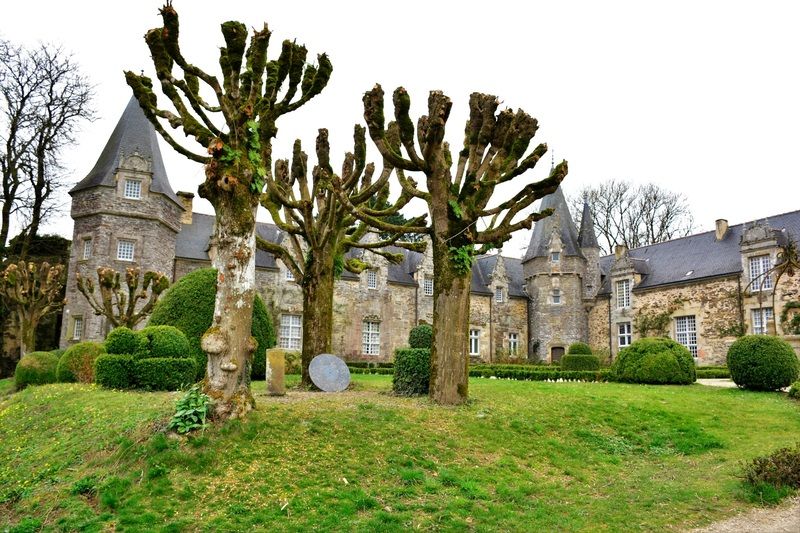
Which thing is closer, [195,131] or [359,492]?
[359,492]

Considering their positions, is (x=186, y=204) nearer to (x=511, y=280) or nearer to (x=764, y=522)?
(x=511, y=280)

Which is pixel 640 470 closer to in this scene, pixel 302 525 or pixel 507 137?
pixel 302 525

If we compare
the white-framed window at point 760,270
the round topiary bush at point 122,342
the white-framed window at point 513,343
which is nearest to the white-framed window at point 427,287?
the white-framed window at point 513,343

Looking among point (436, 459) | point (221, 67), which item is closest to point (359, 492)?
point (436, 459)

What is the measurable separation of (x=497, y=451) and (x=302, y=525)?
3.73 metres

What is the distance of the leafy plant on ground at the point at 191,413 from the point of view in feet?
24.3

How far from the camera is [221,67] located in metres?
9.02

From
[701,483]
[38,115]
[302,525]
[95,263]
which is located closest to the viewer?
[302,525]

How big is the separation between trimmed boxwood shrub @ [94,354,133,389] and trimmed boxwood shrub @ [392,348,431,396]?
6.56 meters

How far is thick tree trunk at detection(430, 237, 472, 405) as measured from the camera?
34.7 ft

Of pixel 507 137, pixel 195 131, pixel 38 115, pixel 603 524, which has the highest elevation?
pixel 38 115

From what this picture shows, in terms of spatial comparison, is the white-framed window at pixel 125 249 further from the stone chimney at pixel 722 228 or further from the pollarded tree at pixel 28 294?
the stone chimney at pixel 722 228

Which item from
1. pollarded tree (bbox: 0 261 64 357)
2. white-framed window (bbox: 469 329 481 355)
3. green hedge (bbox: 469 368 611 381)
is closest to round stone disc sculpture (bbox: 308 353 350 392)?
green hedge (bbox: 469 368 611 381)

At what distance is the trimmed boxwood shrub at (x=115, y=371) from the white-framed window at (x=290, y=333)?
15679 mm
